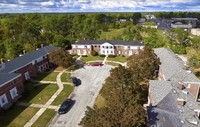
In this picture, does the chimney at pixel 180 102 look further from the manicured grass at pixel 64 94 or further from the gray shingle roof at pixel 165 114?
the manicured grass at pixel 64 94

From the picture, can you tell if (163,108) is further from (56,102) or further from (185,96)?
(56,102)

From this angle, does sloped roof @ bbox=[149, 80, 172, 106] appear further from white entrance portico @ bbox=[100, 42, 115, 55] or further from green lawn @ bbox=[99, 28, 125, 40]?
green lawn @ bbox=[99, 28, 125, 40]

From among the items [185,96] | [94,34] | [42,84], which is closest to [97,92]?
[42,84]

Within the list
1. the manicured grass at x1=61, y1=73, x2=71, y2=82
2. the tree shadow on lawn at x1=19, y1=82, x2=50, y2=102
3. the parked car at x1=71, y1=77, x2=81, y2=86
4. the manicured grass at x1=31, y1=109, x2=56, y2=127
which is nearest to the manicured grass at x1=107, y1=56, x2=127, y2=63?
the manicured grass at x1=61, y1=73, x2=71, y2=82

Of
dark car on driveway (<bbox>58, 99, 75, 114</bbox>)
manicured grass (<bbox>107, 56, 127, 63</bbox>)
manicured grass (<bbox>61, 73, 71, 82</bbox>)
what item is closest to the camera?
dark car on driveway (<bbox>58, 99, 75, 114</bbox>)

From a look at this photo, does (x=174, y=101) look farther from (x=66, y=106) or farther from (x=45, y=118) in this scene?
(x=45, y=118)

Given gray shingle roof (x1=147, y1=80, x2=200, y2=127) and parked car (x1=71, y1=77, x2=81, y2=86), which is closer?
gray shingle roof (x1=147, y1=80, x2=200, y2=127)

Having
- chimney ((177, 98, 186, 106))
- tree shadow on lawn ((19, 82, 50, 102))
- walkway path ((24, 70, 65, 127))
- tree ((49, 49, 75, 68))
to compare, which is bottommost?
walkway path ((24, 70, 65, 127))
